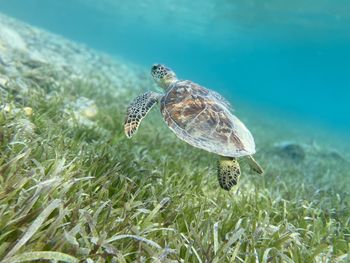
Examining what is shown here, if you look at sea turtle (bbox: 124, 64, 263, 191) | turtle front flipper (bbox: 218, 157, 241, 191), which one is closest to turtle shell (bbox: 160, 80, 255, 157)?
sea turtle (bbox: 124, 64, 263, 191)

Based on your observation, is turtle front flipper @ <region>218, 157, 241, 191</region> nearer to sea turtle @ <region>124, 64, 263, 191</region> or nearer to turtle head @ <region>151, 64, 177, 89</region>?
sea turtle @ <region>124, 64, 263, 191</region>

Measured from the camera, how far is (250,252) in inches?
113

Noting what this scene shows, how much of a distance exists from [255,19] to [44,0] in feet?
266

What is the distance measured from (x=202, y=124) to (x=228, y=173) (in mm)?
639

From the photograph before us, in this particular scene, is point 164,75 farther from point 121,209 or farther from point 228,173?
point 121,209

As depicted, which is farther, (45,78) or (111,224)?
(45,78)

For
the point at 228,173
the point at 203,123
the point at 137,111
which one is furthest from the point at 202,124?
the point at 137,111

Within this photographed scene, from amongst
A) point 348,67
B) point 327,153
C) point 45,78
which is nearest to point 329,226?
point 45,78

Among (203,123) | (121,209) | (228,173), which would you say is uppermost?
(203,123)

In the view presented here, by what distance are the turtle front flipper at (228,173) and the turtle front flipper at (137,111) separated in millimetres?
1102

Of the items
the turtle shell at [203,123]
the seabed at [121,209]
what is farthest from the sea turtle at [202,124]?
the seabed at [121,209]

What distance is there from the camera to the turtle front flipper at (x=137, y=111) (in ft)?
13.3

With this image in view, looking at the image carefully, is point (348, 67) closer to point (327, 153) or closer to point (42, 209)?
point (327, 153)

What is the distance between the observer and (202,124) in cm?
395
